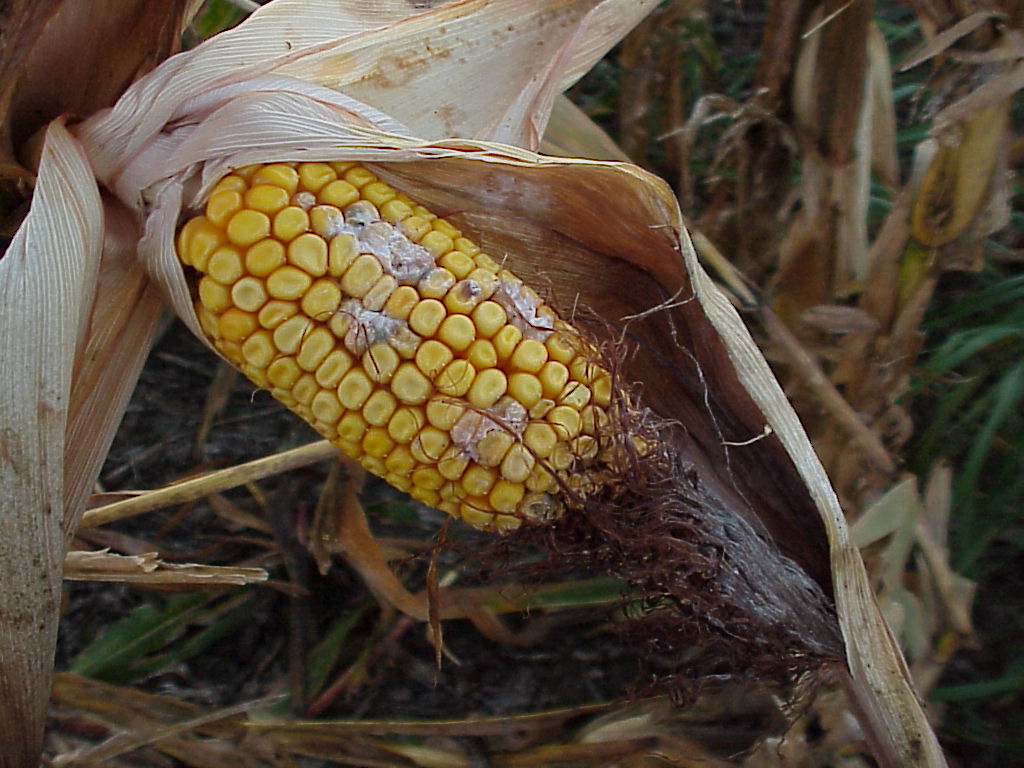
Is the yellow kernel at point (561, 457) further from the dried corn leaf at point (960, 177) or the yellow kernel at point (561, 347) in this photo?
the dried corn leaf at point (960, 177)

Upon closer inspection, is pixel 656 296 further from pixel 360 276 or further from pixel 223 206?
pixel 223 206

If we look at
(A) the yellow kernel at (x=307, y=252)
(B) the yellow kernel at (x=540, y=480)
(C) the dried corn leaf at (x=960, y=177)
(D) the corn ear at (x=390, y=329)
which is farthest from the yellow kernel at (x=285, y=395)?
(C) the dried corn leaf at (x=960, y=177)

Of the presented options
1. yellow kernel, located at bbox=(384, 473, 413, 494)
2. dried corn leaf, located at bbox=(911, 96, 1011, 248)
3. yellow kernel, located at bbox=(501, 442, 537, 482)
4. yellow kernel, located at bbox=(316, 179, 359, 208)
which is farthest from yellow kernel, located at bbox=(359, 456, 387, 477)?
dried corn leaf, located at bbox=(911, 96, 1011, 248)

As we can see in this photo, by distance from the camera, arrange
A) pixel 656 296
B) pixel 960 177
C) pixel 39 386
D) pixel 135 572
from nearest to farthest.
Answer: pixel 39 386 < pixel 656 296 < pixel 135 572 < pixel 960 177

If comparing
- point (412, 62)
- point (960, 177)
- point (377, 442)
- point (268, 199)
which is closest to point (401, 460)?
point (377, 442)

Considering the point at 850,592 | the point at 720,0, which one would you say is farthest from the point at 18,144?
the point at 720,0

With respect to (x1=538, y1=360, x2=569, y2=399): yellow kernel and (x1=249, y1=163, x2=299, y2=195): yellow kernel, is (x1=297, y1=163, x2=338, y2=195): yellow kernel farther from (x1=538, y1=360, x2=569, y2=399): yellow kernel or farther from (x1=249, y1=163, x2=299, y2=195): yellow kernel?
(x1=538, y1=360, x2=569, y2=399): yellow kernel

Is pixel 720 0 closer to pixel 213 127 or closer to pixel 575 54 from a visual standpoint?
pixel 575 54
